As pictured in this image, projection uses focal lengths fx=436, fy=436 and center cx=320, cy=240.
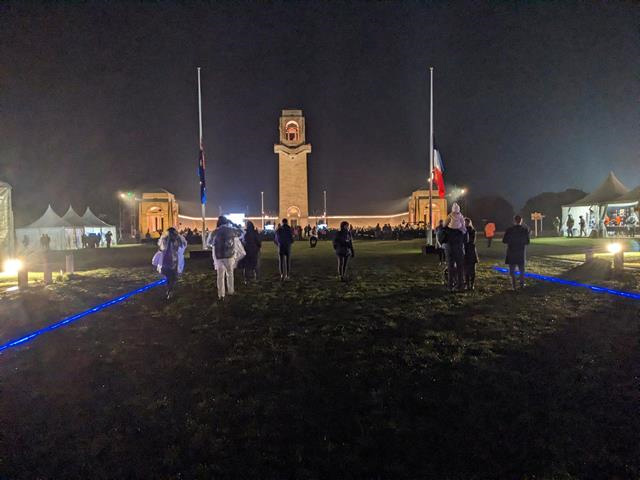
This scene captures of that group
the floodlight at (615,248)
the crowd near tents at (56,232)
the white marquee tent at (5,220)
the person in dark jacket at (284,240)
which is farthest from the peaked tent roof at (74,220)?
Answer: the floodlight at (615,248)

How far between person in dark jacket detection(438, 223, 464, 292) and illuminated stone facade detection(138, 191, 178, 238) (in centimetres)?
5882

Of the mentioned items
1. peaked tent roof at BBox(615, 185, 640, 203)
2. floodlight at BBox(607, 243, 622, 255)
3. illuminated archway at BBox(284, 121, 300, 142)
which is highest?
illuminated archway at BBox(284, 121, 300, 142)

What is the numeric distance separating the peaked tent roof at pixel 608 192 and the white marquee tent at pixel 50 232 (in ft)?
140

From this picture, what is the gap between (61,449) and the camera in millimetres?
3826

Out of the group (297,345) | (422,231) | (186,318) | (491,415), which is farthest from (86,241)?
(491,415)

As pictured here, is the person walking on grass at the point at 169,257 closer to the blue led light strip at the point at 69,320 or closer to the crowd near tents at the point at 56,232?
the blue led light strip at the point at 69,320

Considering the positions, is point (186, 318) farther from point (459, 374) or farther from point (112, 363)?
point (459, 374)

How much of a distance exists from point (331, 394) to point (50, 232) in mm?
36295

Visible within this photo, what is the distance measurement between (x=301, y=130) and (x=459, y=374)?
185ft

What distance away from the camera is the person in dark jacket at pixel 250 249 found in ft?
42.2

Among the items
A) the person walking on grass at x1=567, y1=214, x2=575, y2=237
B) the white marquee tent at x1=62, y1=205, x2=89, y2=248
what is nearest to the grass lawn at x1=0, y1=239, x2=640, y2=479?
the white marquee tent at x1=62, y1=205, x2=89, y2=248

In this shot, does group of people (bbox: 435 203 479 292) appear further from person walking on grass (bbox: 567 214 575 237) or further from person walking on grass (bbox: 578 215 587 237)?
person walking on grass (bbox: 567 214 575 237)

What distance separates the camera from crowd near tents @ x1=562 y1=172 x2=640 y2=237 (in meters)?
31.3

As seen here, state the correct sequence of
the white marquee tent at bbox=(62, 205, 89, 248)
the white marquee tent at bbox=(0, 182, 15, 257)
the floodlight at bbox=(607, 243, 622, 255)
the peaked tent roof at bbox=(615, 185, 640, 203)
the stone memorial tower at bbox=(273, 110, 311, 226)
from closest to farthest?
the floodlight at bbox=(607, 243, 622, 255), the white marquee tent at bbox=(0, 182, 15, 257), the peaked tent roof at bbox=(615, 185, 640, 203), the white marquee tent at bbox=(62, 205, 89, 248), the stone memorial tower at bbox=(273, 110, 311, 226)
